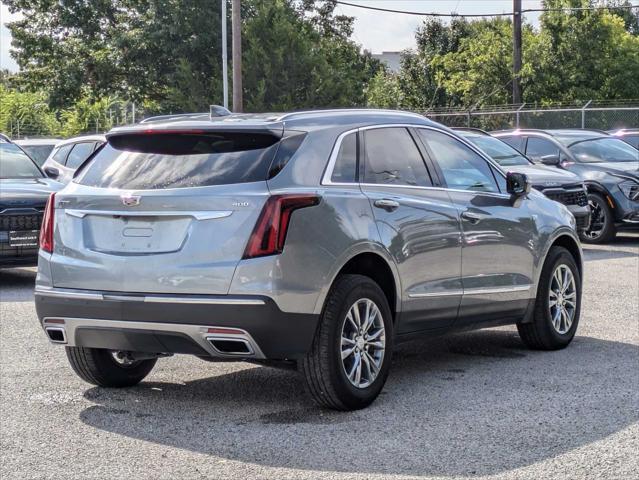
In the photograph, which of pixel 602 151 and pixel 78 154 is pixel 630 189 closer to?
pixel 602 151

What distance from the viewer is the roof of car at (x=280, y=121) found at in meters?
6.40

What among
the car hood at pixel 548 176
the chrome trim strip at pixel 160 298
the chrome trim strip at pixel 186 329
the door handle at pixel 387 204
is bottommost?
the chrome trim strip at pixel 186 329

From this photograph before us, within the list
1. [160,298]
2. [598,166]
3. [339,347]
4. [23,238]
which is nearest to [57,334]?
[160,298]

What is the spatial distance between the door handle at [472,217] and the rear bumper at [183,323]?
1.81m

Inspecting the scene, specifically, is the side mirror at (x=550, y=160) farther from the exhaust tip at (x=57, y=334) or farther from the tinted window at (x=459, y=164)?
the exhaust tip at (x=57, y=334)

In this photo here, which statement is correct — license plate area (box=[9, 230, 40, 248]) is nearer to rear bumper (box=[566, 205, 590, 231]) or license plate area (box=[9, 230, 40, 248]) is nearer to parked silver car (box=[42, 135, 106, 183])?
parked silver car (box=[42, 135, 106, 183])

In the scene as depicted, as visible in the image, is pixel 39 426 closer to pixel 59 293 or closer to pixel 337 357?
pixel 59 293

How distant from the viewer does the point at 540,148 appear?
61.8 ft

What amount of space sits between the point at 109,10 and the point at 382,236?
156 ft

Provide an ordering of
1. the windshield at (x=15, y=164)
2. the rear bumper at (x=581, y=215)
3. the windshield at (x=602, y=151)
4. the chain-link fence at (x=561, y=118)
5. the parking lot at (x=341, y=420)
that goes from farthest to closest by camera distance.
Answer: the chain-link fence at (x=561, y=118), the windshield at (x=602, y=151), the rear bumper at (x=581, y=215), the windshield at (x=15, y=164), the parking lot at (x=341, y=420)

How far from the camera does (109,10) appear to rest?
5191 centimetres

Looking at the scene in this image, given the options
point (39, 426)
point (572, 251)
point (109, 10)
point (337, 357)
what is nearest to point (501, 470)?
point (337, 357)

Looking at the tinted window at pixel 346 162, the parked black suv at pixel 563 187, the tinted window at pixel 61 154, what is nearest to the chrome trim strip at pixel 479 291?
the tinted window at pixel 346 162

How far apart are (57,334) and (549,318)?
3.70m
